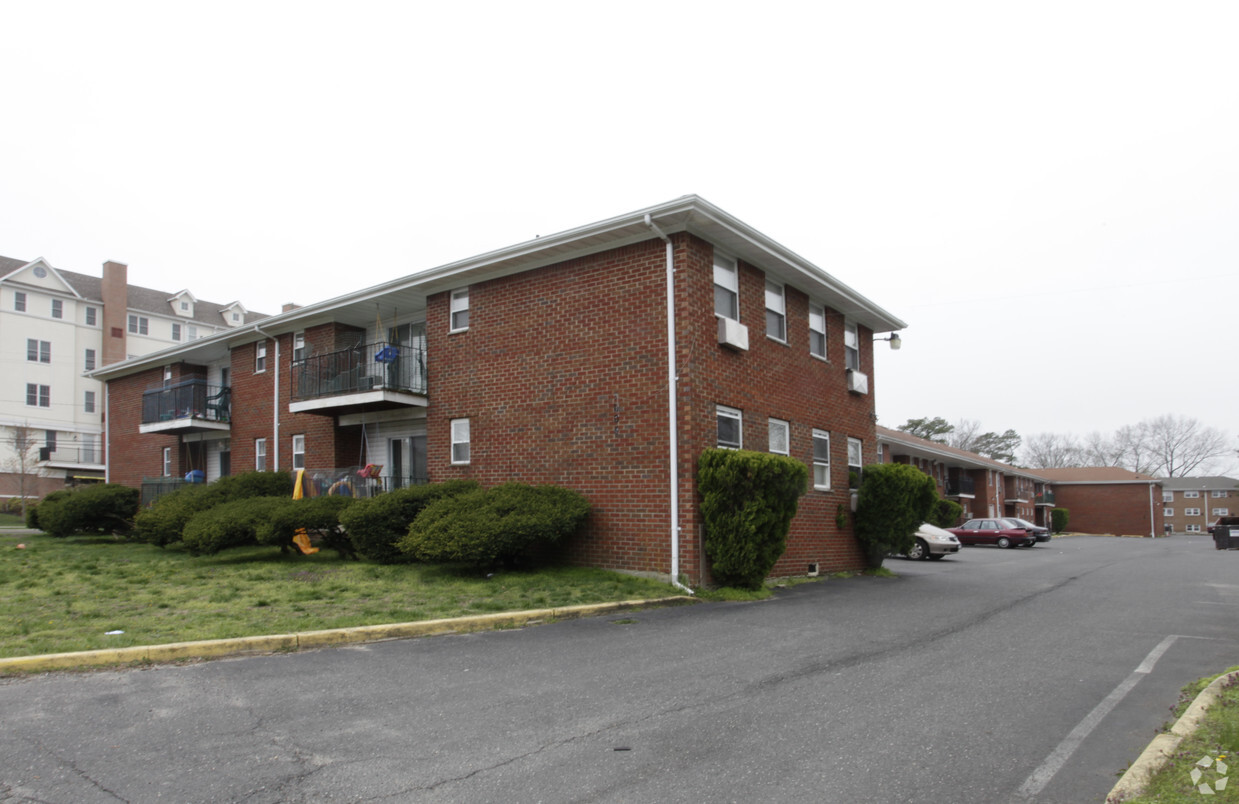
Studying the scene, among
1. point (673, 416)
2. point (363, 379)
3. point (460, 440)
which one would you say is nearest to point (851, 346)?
point (673, 416)

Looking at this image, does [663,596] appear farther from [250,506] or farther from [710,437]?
[250,506]

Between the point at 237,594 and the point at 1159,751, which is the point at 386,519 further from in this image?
the point at 1159,751

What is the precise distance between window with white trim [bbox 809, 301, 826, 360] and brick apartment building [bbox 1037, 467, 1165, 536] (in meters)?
54.8

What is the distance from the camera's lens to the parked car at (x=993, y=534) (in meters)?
37.0

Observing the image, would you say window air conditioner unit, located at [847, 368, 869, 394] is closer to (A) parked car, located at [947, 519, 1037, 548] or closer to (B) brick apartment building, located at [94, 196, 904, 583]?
(B) brick apartment building, located at [94, 196, 904, 583]

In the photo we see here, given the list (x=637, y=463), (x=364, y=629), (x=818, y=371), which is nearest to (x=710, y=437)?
(x=637, y=463)

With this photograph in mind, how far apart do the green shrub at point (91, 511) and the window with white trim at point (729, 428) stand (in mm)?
15590

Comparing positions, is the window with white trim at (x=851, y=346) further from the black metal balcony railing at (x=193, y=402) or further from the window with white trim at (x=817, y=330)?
the black metal balcony railing at (x=193, y=402)

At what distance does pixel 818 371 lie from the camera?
693 inches

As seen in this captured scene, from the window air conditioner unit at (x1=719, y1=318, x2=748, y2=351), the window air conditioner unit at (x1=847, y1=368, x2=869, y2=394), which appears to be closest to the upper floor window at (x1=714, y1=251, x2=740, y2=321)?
the window air conditioner unit at (x1=719, y1=318, x2=748, y2=351)

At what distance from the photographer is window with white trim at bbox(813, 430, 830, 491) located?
17.0 m

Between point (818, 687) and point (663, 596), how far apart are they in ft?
17.1

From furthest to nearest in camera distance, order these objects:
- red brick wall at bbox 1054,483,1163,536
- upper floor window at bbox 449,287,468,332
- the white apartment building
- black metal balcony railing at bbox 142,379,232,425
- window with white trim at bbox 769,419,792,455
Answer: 1. red brick wall at bbox 1054,483,1163,536
2. the white apartment building
3. black metal balcony railing at bbox 142,379,232,425
4. upper floor window at bbox 449,287,468,332
5. window with white trim at bbox 769,419,792,455

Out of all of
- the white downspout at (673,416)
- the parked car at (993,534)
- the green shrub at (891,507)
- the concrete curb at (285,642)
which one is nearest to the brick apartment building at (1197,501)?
the parked car at (993,534)
